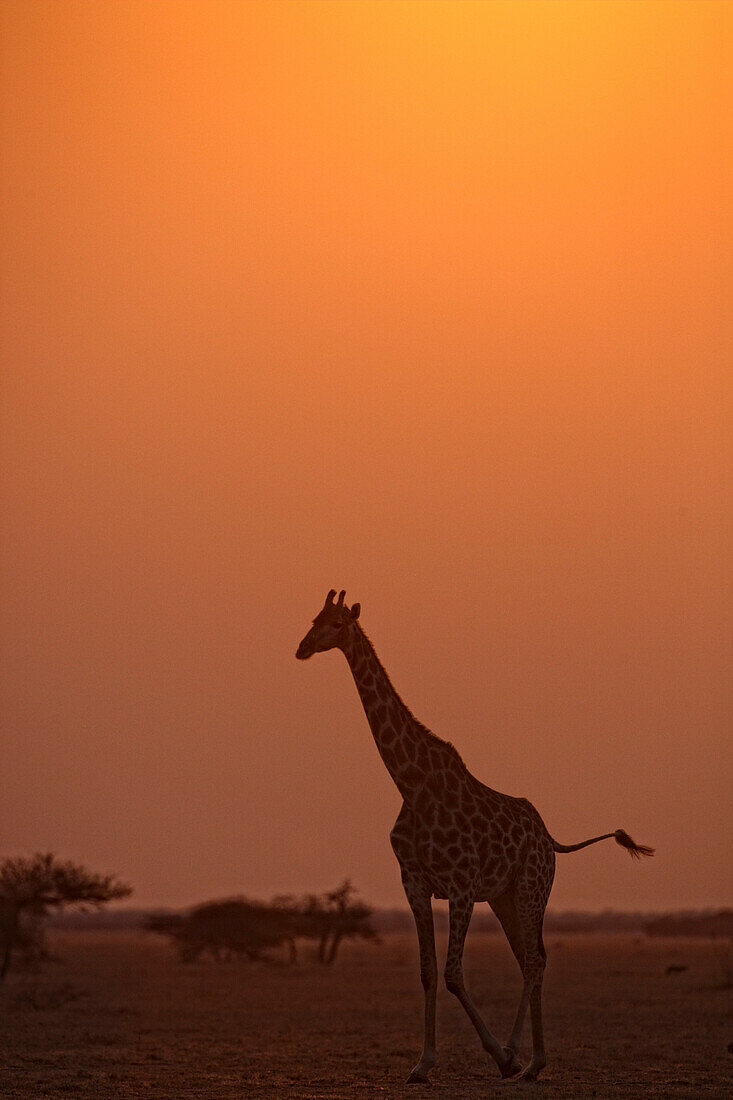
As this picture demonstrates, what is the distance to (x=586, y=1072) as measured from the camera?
1870 centimetres

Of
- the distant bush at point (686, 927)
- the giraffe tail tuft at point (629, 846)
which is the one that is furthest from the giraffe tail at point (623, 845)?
the distant bush at point (686, 927)

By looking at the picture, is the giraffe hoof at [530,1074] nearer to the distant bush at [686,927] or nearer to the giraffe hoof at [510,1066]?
the giraffe hoof at [510,1066]

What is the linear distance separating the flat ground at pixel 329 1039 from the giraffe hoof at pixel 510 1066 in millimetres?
216

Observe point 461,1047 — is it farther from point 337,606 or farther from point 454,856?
point 337,606

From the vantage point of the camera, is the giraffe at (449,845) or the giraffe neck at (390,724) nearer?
the giraffe at (449,845)

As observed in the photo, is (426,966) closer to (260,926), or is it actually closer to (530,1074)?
(530,1074)

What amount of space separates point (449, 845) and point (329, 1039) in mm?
10322

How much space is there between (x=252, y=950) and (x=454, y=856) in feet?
165

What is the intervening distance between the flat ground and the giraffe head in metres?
4.79

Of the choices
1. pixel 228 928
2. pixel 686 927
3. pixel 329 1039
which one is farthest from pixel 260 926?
pixel 686 927

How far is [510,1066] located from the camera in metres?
16.9

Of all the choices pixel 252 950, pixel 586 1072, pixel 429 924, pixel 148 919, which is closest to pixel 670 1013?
pixel 586 1072

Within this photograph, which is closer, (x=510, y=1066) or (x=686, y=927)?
(x=510, y=1066)

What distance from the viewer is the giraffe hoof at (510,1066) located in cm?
1684
